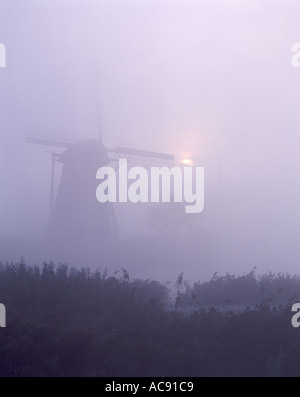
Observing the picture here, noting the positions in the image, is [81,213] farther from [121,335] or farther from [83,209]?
[121,335]

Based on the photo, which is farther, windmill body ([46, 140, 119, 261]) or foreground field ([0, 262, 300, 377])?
windmill body ([46, 140, 119, 261])

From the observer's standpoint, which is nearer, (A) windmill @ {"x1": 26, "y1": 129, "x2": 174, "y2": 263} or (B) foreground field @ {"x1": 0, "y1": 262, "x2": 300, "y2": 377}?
(B) foreground field @ {"x1": 0, "y1": 262, "x2": 300, "y2": 377}

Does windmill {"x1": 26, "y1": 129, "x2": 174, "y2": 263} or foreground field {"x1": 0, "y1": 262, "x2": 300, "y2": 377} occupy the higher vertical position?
windmill {"x1": 26, "y1": 129, "x2": 174, "y2": 263}

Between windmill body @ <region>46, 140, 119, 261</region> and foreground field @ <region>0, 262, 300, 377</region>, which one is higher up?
windmill body @ <region>46, 140, 119, 261</region>

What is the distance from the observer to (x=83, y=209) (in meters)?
12.9

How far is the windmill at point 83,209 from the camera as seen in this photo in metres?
11.3

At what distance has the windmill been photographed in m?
11.3

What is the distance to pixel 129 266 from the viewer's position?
1095 cm

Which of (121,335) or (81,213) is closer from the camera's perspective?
(121,335)

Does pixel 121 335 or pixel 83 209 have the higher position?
pixel 83 209

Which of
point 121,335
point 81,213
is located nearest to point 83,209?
point 81,213
